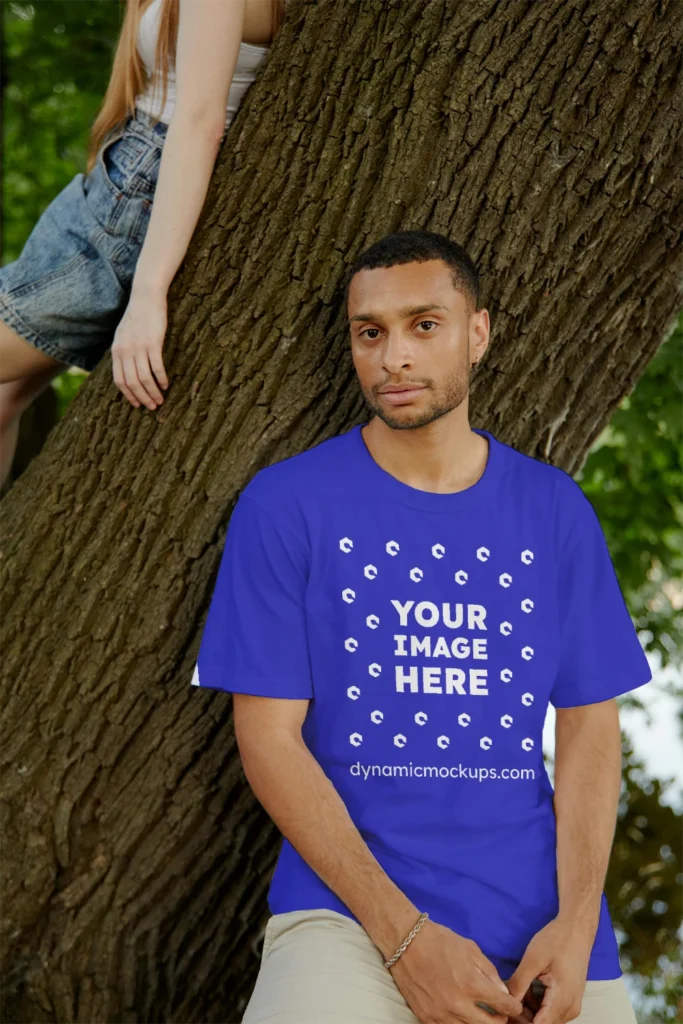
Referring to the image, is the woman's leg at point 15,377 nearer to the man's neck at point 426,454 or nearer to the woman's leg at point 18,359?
the woman's leg at point 18,359

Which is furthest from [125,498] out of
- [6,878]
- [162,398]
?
[6,878]

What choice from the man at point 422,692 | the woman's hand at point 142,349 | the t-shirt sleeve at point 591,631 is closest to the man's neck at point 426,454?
the man at point 422,692

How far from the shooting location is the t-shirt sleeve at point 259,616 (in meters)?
2.39

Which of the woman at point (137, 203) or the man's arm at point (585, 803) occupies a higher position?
the woman at point (137, 203)

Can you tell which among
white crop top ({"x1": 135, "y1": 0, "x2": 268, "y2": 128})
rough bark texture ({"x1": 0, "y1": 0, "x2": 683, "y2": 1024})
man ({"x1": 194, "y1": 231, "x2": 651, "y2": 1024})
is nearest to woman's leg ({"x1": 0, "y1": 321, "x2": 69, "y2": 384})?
rough bark texture ({"x1": 0, "y1": 0, "x2": 683, "y2": 1024})

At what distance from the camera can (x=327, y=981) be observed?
2.24 metres

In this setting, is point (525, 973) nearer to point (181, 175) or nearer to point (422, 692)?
point (422, 692)

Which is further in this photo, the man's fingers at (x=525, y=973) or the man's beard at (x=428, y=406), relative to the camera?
the man's beard at (x=428, y=406)

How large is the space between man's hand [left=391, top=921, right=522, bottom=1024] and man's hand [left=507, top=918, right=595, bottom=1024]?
6 cm

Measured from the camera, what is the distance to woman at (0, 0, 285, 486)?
108 inches

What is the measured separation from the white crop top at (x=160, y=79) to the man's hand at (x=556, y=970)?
2153mm

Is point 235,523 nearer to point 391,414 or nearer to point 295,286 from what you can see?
point 391,414

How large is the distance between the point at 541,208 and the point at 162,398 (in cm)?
108

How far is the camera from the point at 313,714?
2484 mm
